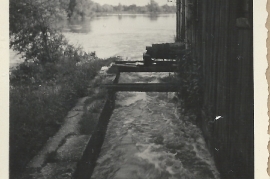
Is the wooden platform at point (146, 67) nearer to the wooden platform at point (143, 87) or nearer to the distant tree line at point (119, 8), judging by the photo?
the wooden platform at point (143, 87)

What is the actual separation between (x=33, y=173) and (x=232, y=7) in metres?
2.53

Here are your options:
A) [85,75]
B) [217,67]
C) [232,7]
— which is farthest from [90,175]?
[85,75]

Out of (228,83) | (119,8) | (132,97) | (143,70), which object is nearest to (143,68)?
(143,70)

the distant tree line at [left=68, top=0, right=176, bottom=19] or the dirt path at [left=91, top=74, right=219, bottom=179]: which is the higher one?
the distant tree line at [left=68, top=0, right=176, bottom=19]

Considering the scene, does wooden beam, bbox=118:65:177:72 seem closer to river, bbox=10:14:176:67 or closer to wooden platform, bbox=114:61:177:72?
wooden platform, bbox=114:61:177:72

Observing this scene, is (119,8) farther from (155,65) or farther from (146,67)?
(155,65)

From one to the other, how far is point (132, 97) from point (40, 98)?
7.90ft

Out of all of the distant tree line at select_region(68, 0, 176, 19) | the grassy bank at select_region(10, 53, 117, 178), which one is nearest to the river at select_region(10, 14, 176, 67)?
the distant tree line at select_region(68, 0, 176, 19)

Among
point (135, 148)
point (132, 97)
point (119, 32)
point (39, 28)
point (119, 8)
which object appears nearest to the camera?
point (119, 8)

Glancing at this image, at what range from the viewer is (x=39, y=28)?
714 centimetres

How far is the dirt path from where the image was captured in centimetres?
382

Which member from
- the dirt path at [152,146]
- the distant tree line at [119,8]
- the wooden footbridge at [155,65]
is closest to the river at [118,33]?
the distant tree line at [119,8]

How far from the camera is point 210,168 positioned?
3.84 m

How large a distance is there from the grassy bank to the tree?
1.13ft
